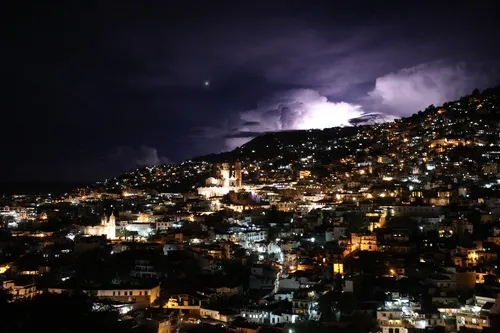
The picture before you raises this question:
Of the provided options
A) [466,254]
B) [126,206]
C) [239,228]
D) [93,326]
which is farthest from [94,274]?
[126,206]

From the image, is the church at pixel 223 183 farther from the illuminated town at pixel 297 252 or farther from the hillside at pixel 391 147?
the illuminated town at pixel 297 252

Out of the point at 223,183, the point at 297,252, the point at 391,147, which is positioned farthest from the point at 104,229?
the point at 391,147

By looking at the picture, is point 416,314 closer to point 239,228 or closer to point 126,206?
point 239,228

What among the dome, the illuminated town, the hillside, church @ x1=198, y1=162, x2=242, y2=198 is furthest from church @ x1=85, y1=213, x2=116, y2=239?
the hillside

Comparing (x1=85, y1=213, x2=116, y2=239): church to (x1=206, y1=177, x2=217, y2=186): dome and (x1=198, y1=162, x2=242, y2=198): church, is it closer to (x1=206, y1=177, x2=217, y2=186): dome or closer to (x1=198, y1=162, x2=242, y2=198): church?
(x1=198, y1=162, x2=242, y2=198): church

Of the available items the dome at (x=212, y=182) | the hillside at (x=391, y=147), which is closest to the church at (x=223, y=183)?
the dome at (x=212, y=182)

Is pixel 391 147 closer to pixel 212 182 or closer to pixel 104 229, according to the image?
pixel 212 182

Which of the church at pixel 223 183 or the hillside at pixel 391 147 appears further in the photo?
the church at pixel 223 183
